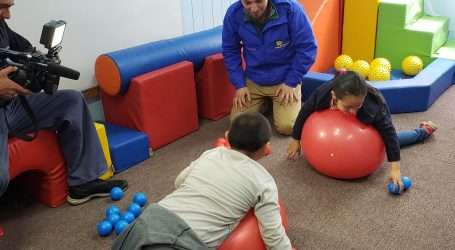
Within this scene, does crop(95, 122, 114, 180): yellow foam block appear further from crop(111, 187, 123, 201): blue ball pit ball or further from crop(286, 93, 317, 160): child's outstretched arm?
crop(286, 93, 317, 160): child's outstretched arm

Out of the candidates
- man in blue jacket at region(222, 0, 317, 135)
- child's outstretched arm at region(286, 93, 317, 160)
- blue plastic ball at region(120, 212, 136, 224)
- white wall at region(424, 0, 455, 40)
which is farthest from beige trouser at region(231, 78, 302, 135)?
white wall at region(424, 0, 455, 40)

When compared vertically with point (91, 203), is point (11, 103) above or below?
above

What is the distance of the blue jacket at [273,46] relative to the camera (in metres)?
2.99

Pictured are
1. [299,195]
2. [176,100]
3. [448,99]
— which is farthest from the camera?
[448,99]

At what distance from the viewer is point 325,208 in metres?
2.33

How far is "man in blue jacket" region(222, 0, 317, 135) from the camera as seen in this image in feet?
9.80

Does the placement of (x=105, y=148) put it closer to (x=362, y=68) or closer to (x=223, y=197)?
(x=223, y=197)

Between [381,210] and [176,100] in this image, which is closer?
[381,210]

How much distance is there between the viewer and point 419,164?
2.71 m

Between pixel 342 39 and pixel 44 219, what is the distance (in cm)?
332

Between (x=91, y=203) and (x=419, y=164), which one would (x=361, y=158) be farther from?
(x=91, y=203)

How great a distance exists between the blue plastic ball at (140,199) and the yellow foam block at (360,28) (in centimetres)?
292

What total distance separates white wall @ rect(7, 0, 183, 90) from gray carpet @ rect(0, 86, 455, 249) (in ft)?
2.63

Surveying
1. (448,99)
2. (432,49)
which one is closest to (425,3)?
(432,49)
